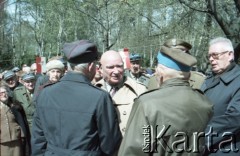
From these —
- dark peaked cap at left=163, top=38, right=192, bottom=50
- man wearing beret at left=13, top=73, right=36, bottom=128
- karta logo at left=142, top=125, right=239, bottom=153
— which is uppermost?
dark peaked cap at left=163, top=38, right=192, bottom=50

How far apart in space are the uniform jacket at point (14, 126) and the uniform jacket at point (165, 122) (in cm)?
379

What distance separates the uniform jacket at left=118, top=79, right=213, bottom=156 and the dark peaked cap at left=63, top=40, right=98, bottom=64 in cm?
82

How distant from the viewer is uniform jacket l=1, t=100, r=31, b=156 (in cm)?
622

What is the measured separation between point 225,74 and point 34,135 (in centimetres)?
197

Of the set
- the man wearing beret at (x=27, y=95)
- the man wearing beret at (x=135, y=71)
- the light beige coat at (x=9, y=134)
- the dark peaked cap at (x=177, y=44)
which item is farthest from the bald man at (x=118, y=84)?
the man wearing beret at (x=27, y=95)

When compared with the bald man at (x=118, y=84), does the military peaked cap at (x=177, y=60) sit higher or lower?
higher

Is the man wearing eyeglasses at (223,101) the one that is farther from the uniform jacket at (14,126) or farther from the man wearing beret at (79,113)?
the uniform jacket at (14,126)

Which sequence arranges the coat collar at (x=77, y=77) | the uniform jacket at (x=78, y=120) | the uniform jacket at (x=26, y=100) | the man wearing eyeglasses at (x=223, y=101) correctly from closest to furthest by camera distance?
the uniform jacket at (x=78, y=120), the coat collar at (x=77, y=77), the man wearing eyeglasses at (x=223, y=101), the uniform jacket at (x=26, y=100)

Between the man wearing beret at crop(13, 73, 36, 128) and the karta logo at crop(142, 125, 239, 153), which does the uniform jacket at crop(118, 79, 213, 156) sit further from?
the man wearing beret at crop(13, 73, 36, 128)

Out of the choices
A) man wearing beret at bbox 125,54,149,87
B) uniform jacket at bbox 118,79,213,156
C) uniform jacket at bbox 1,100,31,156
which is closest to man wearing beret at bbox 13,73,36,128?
uniform jacket at bbox 1,100,31,156

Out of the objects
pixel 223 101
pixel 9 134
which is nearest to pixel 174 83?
pixel 223 101

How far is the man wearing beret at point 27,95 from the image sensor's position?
7.37 m

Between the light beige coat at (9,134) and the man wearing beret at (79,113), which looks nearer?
the man wearing beret at (79,113)

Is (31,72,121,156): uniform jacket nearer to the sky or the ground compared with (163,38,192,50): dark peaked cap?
A: nearer to the ground
